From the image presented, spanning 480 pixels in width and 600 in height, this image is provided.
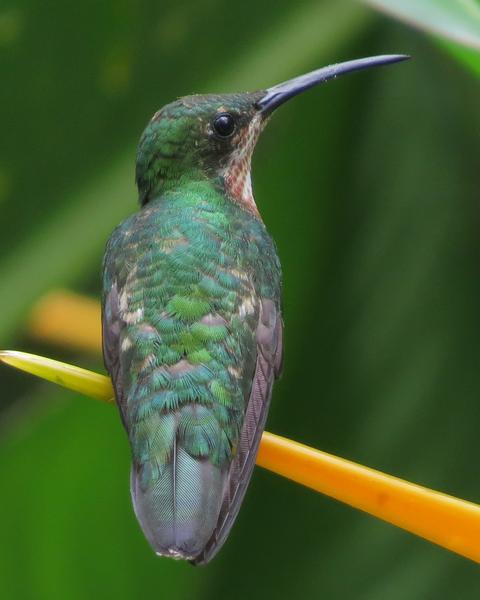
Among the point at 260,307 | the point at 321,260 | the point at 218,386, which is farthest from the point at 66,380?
the point at 321,260

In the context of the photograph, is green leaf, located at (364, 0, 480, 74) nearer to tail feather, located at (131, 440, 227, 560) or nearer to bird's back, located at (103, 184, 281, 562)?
bird's back, located at (103, 184, 281, 562)

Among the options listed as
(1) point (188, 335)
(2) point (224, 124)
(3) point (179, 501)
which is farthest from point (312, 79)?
(3) point (179, 501)

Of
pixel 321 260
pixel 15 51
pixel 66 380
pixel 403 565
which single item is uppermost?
pixel 15 51

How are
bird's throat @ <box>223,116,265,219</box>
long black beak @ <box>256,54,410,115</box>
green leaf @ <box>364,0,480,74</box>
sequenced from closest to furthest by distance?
green leaf @ <box>364,0,480,74</box>
long black beak @ <box>256,54,410,115</box>
bird's throat @ <box>223,116,265,219</box>

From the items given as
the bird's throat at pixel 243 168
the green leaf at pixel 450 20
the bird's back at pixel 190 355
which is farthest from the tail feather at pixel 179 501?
the bird's throat at pixel 243 168

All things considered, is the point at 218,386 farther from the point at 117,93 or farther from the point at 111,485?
the point at 117,93

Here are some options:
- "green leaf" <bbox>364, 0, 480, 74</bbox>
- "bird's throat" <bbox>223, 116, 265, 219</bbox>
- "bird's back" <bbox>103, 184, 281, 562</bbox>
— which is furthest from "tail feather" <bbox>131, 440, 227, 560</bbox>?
"bird's throat" <bbox>223, 116, 265, 219</bbox>

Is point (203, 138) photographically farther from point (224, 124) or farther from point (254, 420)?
point (254, 420)
